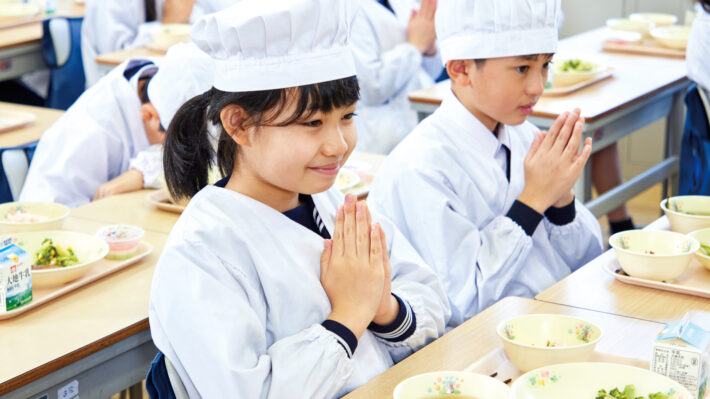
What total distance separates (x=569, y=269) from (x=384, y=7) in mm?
2176

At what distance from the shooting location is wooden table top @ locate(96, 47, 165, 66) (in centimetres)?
395

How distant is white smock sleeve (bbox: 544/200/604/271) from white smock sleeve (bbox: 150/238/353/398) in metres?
0.85

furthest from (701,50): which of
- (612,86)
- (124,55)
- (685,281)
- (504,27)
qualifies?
(124,55)

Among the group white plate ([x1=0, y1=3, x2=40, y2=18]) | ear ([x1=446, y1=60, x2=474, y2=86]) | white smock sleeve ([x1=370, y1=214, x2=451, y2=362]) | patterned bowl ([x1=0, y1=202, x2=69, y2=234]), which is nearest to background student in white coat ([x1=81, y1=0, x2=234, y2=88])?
white plate ([x1=0, y1=3, x2=40, y2=18])

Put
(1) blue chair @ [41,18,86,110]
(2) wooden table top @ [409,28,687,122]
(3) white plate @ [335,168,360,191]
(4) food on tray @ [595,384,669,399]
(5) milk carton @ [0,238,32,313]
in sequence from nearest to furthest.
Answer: (4) food on tray @ [595,384,669,399]
(5) milk carton @ [0,238,32,313]
(3) white plate @ [335,168,360,191]
(2) wooden table top @ [409,28,687,122]
(1) blue chair @ [41,18,86,110]

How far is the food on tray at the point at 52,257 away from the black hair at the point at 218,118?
426 millimetres

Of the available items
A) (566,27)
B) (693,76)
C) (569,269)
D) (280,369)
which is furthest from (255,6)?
(566,27)

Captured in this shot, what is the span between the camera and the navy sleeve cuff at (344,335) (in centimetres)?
140

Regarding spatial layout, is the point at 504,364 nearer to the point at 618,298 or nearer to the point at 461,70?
the point at 618,298

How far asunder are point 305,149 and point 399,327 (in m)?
0.36

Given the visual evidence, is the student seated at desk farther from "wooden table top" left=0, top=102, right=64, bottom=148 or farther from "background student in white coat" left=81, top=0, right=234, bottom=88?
"background student in white coat" left=81, top=0, right=234, bottom=88

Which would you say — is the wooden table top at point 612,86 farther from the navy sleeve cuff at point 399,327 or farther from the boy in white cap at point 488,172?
the navy sleeve cuff at point 399,327

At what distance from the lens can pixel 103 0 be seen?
4574mm

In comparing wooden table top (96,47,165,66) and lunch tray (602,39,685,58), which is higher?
wooden table top (96,47,165,66)
